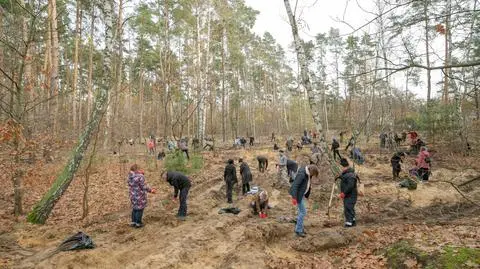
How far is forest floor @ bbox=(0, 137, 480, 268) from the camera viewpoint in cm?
594

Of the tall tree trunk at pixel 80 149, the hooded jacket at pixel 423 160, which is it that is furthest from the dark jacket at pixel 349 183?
the tall tree trunk at pixel 80 149

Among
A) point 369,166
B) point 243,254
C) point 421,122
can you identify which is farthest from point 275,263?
point 421,122

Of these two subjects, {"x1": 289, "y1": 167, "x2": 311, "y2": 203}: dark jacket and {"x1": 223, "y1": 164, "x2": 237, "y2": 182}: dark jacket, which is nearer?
{"x1": 289, "y1": 167, "x2": 311, "y2": 203}: dark jacket

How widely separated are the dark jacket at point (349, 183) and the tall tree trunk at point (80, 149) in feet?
23.1

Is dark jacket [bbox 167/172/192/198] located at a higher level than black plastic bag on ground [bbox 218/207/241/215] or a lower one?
higher

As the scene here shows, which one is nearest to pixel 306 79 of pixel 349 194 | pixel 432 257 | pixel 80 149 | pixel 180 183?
pixel 349 194

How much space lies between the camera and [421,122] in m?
20.9

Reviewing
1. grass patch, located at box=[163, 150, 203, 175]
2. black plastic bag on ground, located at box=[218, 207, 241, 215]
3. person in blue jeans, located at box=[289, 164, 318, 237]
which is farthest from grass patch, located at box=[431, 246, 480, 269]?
grass patch, located at box=[163, 150, 203, 175]

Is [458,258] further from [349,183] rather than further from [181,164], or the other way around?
[181,164]

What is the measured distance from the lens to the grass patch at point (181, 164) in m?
14.8

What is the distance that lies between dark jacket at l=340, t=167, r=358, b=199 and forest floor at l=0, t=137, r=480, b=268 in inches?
31.8

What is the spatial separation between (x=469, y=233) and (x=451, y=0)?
4.74m

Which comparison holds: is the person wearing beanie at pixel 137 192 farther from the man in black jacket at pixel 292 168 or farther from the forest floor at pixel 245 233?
the man in black jacket at pixel 292 168

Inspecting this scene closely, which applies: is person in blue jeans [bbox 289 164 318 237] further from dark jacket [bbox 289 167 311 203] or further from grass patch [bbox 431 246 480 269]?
grass patch [bbox 431 246 480 269]
